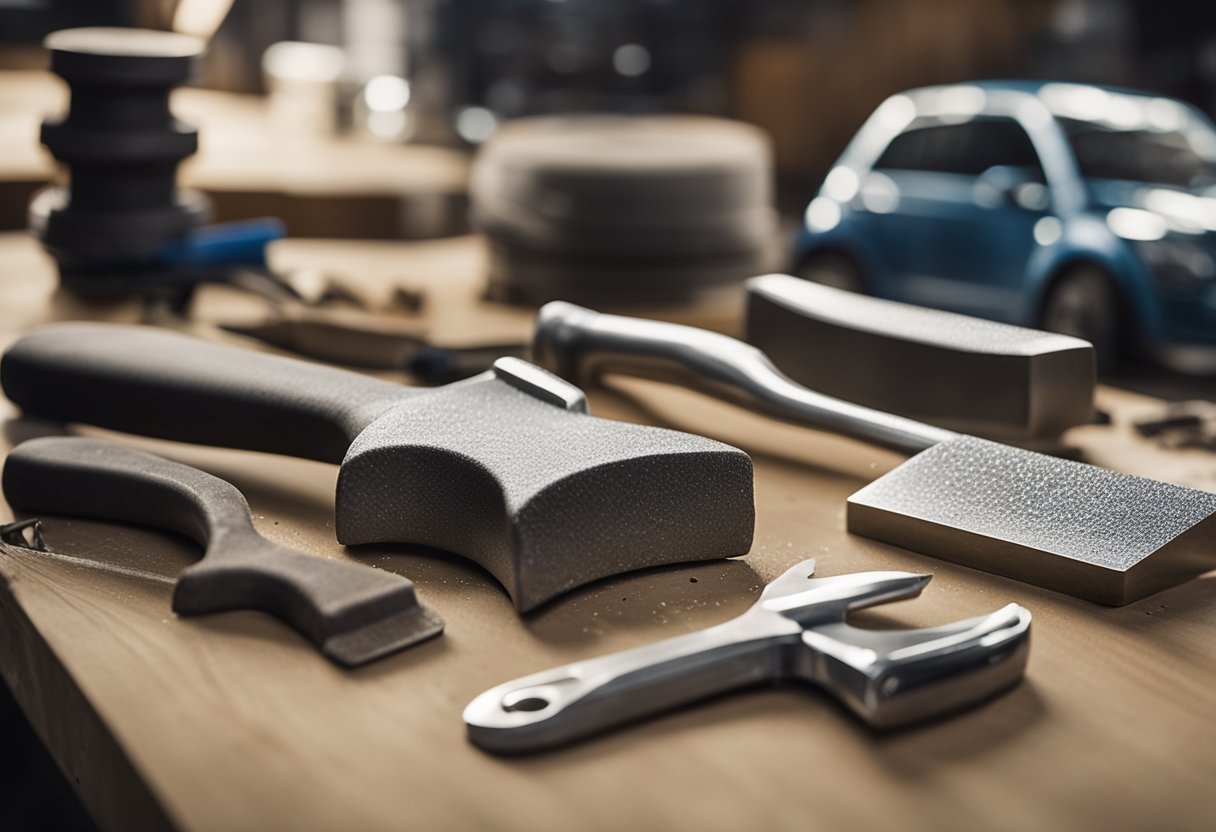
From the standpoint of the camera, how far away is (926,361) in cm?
66

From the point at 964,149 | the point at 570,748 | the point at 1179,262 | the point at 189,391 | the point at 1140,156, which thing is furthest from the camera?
the point at 964,149

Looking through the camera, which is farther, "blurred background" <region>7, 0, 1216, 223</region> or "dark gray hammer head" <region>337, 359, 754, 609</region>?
"blurred background" <region>7, 0, 1216, 223</region>

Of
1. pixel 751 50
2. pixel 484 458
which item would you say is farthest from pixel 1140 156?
pixel 751 50

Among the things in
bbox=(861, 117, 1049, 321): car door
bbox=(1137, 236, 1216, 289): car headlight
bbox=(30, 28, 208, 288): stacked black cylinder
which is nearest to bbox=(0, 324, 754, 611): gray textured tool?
bbox=(30, 28, 208, 288): stacked black cylinder

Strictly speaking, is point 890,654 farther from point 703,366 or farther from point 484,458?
point 703,366

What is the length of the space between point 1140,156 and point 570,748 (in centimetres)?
293

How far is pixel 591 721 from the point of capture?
37 centimetres

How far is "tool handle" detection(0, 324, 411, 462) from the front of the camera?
562 millimetres

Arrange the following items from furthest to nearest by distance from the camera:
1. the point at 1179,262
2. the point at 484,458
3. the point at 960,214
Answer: the point at 960,214 < the point at 1179,262 < the point at 484,458

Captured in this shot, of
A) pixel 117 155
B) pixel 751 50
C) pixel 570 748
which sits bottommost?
pixel 570 748

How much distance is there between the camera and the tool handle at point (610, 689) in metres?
0.36

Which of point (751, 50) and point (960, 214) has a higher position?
point (751, 50)

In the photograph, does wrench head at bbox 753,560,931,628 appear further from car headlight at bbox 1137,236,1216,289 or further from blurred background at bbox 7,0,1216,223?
blurred background at bbox 7,0,1216,223

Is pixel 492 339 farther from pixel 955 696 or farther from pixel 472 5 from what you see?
pixel 472 5
